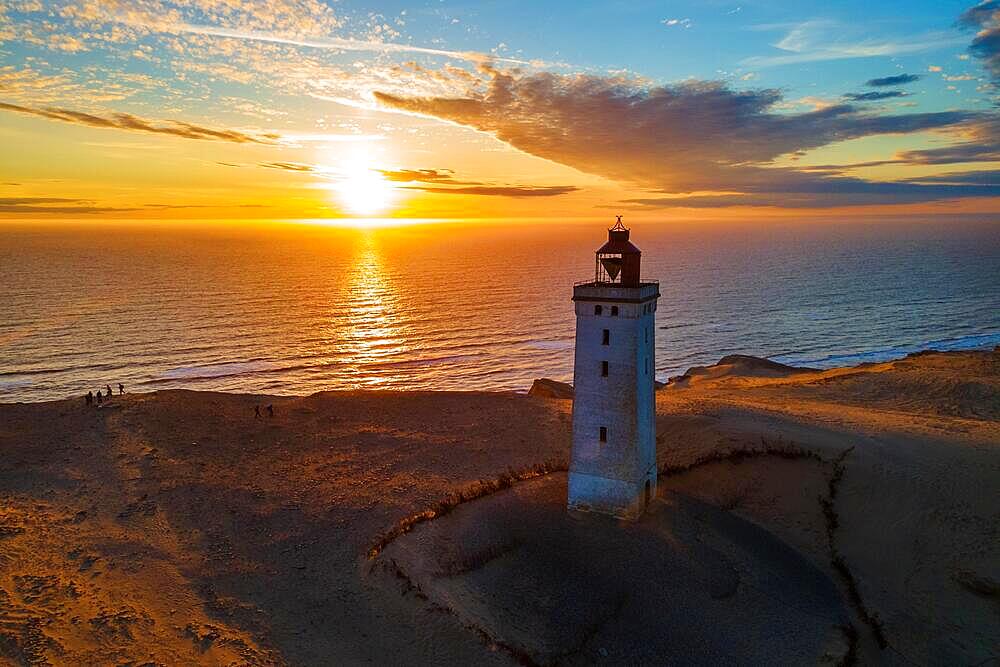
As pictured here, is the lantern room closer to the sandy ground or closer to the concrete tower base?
the concrete tower base

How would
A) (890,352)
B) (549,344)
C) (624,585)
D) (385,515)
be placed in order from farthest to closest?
(549,344) → (890,352) → (385,515) → (624,585)

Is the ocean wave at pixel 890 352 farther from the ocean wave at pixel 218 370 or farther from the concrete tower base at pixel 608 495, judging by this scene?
the ocean wave at pixel 218 370

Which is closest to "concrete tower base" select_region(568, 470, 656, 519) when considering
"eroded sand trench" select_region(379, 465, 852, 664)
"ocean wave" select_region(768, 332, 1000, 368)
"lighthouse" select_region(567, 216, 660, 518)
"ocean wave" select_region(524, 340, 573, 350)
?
"lighthouse" select_region(567, 216, 660, 518)

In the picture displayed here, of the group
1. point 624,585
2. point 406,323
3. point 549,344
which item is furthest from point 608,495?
point 406,323

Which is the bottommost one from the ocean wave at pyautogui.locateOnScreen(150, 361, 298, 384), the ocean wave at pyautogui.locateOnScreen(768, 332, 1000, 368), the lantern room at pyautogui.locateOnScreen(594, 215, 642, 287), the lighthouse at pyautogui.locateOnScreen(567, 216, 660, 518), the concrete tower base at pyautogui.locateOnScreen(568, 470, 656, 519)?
the ocean wave at pyautogui.locateOnScreen(768, 332, 1000, 368)

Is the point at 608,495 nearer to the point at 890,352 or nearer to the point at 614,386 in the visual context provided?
the point at 614,386

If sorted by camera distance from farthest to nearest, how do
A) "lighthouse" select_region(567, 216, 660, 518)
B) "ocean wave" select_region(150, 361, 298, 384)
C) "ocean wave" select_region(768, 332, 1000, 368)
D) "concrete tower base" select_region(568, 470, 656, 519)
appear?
"ocean wave" select_region(768, 332, 1000, 368) < "ocean wave" select_region(150, 361, 298, 384) < "concrete tower base" select_region(568, 470, 656, 519) < "lighthouse" select_region(567, 216, 660, 518)

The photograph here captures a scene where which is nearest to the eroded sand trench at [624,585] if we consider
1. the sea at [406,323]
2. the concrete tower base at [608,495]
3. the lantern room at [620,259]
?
the concrete tower base at [608,495]
